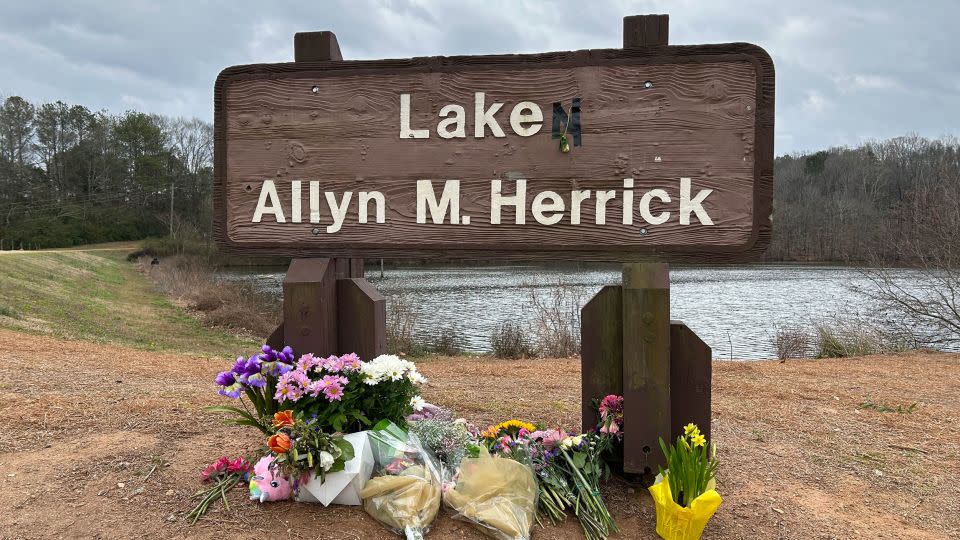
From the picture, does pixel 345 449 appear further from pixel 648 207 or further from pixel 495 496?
pixel 648 207

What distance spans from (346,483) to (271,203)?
145cm

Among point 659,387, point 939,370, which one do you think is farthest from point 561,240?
point 939,370

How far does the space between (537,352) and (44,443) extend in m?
9.50

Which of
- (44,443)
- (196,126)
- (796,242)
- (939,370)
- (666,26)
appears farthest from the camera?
(196,126)

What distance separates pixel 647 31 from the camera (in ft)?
9.52

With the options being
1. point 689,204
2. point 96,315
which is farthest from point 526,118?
point 96,315

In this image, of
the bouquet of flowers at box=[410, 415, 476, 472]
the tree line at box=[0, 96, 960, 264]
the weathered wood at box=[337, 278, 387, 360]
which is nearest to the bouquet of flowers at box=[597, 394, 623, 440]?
the bouquet of flowers at box=[410, 415, 476, 472]

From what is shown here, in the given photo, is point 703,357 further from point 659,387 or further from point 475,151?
point 475,151

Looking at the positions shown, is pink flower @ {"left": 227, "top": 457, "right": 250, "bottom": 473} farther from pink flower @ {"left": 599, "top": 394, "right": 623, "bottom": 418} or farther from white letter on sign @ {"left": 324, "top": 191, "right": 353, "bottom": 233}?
pink flower @ {"left": 599, "top": 394, "right": 623, "bottom": 418}

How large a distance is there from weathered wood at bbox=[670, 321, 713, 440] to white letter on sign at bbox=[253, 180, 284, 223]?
2.07m

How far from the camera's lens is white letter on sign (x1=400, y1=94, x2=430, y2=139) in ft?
9.99

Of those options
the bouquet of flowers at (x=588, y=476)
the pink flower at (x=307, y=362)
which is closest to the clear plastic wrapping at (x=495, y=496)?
the bouquet of flowers at (x=588, y=476)

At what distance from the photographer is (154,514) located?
2572 millimetres

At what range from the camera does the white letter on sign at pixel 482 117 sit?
2.98 m
